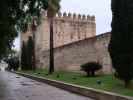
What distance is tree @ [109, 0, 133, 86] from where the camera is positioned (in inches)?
667

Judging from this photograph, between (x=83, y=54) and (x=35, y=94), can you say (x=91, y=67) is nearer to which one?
(x=83, y=54)

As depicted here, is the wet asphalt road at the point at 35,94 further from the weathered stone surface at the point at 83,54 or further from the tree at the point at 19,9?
the weathered stone surface at the point at 83,54

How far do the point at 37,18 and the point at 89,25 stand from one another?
54487 mm

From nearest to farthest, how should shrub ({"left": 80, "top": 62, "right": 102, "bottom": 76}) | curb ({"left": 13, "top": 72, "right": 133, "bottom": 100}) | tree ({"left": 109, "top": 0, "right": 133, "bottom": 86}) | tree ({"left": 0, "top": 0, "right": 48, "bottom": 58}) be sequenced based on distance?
tree ({"left": 0, "top": 0, "right": 48, "bottom": 58}), curb ({"left": 13, "top": 72, "right": 133, "bottom": 100}), tree ({"left": 109, "top": 0, "right": 133, "bottom": 86}), shrub ({"left": 80, "top": 62, "right": 102, "bottom": 76})

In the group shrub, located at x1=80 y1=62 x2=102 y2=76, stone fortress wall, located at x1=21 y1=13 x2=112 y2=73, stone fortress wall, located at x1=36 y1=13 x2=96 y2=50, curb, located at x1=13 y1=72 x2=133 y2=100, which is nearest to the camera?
curb, located at x1=13 y1=72 x2=133 y2=100

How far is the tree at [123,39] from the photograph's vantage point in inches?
667

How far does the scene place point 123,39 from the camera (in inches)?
674

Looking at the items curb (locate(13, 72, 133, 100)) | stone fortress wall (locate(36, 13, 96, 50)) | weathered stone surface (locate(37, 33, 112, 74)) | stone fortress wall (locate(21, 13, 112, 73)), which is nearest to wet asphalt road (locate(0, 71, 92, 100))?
curb (locate(13, 72, 133, 100))

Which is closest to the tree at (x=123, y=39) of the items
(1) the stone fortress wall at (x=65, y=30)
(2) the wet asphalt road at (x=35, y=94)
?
(2) the wet asphalt road at (x=35, y=94)

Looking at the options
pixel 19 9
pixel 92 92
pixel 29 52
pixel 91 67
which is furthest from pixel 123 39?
pixel 29 52

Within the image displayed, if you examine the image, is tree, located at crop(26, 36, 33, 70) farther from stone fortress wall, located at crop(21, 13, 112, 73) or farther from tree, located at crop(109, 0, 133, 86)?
tree, located at crop(109, 0, 133, 86)

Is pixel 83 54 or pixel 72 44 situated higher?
pixel 72 44

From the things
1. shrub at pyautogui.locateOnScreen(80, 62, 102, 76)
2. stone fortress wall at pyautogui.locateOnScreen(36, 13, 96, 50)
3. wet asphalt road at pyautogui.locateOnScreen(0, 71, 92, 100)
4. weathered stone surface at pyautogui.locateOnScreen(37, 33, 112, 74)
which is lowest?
wet asphalt road at pyautogui.locateOnScreen(0, 71, 92, 100)

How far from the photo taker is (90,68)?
26.7 meters
